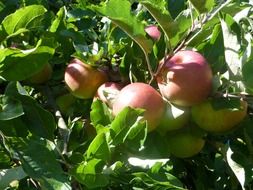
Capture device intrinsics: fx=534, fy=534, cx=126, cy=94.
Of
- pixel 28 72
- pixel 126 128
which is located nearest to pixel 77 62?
pixel 28 72

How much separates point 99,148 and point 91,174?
0.04 m

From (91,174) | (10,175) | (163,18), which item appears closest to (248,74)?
(163,18)

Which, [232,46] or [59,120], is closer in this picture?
[232,46]

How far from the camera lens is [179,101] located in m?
0.87

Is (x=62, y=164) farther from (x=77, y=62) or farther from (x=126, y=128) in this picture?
(x=77, y=62)

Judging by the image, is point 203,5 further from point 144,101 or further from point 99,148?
point 99,148

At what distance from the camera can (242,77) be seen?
832 millimetres

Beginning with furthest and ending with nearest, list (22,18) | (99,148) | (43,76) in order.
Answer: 1. (43,76)
2. (22,18)
3. (99,148)

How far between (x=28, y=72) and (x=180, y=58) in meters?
0.25

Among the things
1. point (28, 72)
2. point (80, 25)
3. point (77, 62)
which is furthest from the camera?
point (80, 25)

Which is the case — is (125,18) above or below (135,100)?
above

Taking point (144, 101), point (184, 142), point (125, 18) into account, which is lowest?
point (184, 142)

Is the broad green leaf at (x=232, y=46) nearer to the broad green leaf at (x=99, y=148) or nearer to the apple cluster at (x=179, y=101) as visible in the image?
the apple cluster at (x=179, y=101)

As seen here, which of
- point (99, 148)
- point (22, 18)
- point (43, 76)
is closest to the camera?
point (99, 148)
